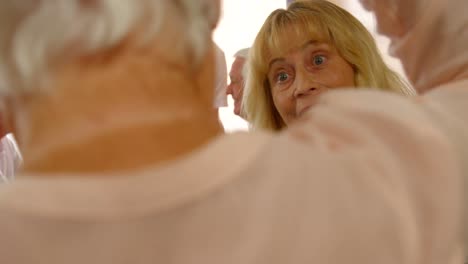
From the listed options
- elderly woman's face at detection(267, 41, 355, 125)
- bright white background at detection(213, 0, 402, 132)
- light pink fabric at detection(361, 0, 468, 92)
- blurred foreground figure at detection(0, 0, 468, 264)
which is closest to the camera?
blurred foreground figure at detection(0, 0, 468, 264)

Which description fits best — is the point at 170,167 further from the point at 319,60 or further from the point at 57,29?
the point at 319,60

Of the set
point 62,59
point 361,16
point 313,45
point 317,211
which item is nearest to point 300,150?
point 317,211

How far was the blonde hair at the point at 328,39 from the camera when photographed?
1304mm

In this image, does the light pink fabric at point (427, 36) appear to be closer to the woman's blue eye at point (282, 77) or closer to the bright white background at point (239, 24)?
the woman's blue eye at point (282, 77)

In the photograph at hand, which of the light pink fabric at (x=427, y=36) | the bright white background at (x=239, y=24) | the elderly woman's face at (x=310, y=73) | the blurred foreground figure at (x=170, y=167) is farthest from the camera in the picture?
the bright white background at (x=239, y=24)

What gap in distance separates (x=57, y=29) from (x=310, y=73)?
87cm

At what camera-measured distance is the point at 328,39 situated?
130cm

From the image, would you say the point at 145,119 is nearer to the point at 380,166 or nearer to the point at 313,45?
the point at 380,166

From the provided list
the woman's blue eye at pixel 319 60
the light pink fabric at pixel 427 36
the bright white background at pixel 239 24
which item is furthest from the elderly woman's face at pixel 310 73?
the bright white background at pixel 239 24

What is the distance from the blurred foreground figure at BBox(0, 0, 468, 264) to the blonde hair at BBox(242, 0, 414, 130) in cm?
83

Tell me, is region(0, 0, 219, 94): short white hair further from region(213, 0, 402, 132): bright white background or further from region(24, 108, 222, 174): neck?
region(213, 0, 402, 132): bright white background

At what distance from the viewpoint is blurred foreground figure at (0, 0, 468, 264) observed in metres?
0.43

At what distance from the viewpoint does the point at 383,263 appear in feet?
1.53

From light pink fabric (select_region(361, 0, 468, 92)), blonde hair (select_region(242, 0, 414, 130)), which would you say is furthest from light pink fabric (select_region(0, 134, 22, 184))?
light pink fabric (select_region(361, 0, 468, 92))
